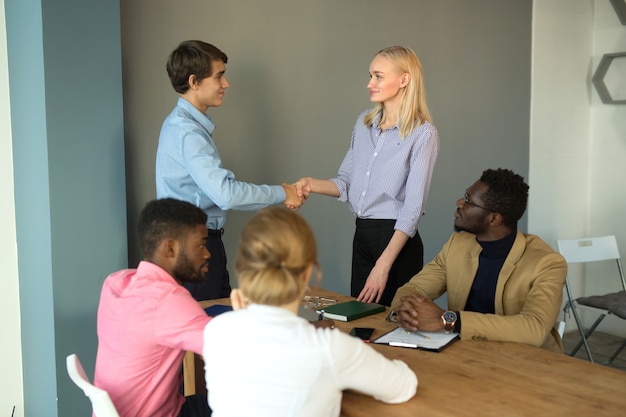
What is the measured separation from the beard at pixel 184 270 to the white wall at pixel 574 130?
358cm

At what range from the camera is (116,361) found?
1951mm

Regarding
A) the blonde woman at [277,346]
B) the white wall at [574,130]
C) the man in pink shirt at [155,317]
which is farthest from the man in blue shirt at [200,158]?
the white wall at [574,130]

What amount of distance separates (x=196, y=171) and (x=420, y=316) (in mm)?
1129

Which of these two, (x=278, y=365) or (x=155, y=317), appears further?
(x=155, y=317)

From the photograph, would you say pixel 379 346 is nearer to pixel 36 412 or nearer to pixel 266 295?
pixel 266 295

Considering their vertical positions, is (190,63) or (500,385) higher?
(190,63)

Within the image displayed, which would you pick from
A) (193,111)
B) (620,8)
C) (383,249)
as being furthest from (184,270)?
(620,8)

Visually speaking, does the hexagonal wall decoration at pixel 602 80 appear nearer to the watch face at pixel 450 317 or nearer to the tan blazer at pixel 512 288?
the tan blazer at pixel 512 288

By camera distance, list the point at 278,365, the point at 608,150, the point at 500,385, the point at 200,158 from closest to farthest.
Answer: the point at 278,365 → the point at 500,385 → the point at 200,158 → the point at 608,150

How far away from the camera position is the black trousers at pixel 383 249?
10.3ft

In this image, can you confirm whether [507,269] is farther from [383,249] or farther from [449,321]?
[383,249]

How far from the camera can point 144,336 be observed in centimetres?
190

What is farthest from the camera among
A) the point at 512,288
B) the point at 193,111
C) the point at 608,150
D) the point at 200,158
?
the point at 608,150

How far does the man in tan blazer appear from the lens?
7.38ft
